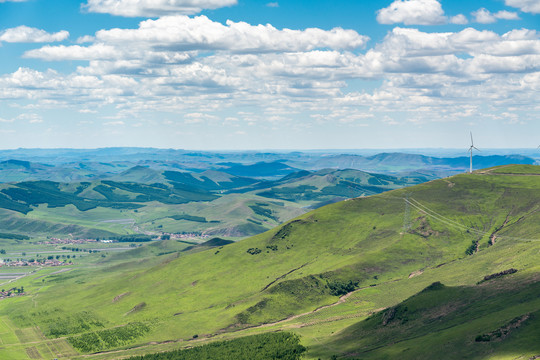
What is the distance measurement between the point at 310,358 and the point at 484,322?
178 ft

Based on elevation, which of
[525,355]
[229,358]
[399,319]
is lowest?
[229,358]

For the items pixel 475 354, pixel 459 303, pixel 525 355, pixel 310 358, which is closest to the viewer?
pixel 525 355

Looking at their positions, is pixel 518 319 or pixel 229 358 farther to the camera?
pixel 229 358

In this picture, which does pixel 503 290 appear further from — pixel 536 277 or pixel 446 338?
pixel 446 338

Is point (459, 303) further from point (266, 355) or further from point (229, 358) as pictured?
point (229, 358)

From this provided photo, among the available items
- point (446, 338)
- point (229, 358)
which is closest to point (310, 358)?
point (229, 358)

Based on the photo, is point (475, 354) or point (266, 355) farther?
point (266, 355)

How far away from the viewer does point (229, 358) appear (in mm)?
196250

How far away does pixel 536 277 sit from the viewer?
19012 centimetres

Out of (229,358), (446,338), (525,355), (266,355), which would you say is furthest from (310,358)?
(525,355)

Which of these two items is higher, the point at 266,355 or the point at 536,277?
the point at 536,277

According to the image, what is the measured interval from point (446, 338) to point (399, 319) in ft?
140

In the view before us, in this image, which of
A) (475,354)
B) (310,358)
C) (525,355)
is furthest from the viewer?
(310,358)

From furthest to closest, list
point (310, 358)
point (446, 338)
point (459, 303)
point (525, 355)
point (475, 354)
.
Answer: point (459, 303) < point (310, 358) < point (446, 338) < point (475, 354) < point (525, 355)
